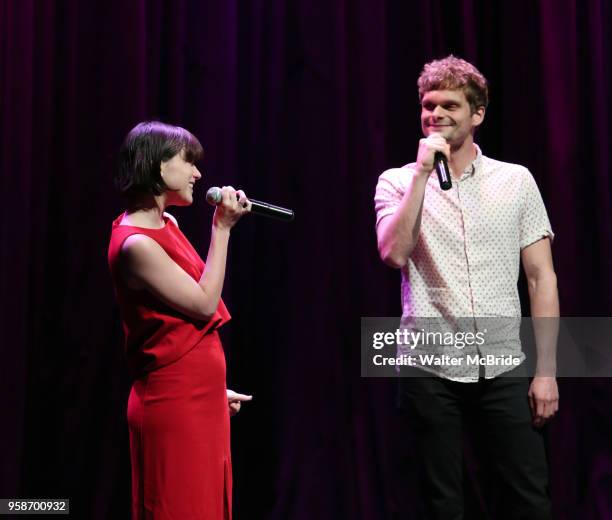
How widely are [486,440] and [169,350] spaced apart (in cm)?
78

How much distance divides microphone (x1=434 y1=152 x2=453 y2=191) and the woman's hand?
46 cm

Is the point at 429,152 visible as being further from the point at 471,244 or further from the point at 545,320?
the point at 545,320

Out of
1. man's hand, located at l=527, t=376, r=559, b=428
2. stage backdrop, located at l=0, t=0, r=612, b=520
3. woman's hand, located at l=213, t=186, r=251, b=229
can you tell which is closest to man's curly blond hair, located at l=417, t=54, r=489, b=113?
woman's hand, located at l=213, t=186, r=251, b=229

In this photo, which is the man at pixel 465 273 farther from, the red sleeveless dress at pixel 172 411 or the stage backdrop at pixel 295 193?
the stage backdrop at pixel 295 193

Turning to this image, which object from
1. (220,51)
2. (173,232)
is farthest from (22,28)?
(173,232)

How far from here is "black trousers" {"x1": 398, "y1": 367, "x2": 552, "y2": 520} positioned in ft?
5.91

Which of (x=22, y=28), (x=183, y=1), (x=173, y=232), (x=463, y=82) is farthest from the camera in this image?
(x=183, y=1)

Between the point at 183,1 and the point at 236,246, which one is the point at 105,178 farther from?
the point at 183,1

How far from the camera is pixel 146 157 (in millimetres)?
1776

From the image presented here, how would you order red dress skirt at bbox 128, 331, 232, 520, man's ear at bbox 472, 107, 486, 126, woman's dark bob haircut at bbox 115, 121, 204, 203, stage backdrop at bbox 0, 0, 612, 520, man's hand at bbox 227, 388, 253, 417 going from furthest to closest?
stage backdrop at bbox 0, 0, 612, 520, man's ear at bbox 472, 107, 486, 126, man's hand at bbox 227, 388, 253, 417, woman's dark bob haircut at bbox 115, 121, 204, 203, red dress skirt at bbox 128, 331, 232, 520

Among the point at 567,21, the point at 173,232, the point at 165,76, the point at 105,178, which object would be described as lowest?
the point at 173,232

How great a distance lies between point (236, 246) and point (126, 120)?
1.94 feet

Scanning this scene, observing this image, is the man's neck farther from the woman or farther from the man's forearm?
the woman

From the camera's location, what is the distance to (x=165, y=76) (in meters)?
2.85
